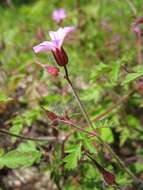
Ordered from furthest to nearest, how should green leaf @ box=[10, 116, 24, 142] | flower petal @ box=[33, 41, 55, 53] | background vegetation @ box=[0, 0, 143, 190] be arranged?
green leaf @ box=[10, 116, 24, 142] < background vegetation @ box=[0, 0, 143, 190] < flower petal @ box=[33, 41, 55, 53]

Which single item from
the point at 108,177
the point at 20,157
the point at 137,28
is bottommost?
the point at 108,177

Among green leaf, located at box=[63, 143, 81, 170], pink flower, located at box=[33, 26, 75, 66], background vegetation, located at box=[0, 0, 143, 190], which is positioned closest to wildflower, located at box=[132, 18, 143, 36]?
background vegetation, located at box=[0, 0, 143, 190]

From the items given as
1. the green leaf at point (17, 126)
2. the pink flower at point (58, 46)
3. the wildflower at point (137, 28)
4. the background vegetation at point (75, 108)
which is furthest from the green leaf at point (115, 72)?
the green leaf at point (17, 126)

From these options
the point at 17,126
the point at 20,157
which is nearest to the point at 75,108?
the point at 17,126

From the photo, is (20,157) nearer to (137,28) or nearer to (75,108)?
(75,108)

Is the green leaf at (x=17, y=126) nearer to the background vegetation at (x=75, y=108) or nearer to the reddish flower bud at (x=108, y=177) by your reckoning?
the background vegetation at (x=75, y=108)

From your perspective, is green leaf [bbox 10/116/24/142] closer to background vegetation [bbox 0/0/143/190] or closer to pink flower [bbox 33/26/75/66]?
background vegetation [bbox 0/0/143/190]
